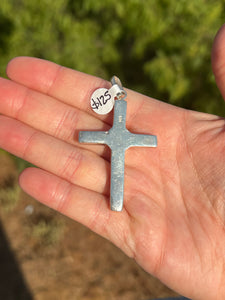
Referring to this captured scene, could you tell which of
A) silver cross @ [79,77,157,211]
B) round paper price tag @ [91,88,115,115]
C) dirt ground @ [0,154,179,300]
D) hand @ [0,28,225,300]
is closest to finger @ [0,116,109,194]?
hand @ [0,28,225,300]

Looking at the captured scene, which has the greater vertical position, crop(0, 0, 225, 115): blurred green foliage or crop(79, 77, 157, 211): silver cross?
crop(0, 0, 225, 115): blurred green foliage

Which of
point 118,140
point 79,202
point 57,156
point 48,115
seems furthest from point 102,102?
point 79,202

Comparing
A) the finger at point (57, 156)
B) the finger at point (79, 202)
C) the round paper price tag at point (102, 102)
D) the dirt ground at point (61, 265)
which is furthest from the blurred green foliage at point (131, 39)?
the dirt ground at point (61, 265)

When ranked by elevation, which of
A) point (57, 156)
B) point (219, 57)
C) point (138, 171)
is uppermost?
point (219, 57)

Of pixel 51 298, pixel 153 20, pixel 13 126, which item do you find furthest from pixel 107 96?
pixel 51 298

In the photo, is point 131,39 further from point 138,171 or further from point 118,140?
point 138,171

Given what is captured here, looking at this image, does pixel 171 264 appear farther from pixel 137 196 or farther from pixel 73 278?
pixel 73 278

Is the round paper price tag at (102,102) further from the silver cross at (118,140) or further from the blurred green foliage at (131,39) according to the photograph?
the blurred green foliage at (131,39)

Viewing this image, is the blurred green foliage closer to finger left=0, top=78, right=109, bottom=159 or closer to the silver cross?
the silver cross
